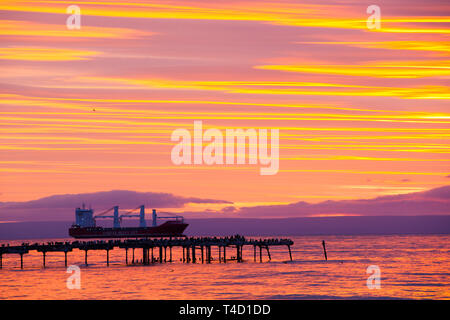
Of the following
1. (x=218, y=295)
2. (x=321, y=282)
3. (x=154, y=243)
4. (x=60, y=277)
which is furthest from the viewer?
(x=154, y=243)

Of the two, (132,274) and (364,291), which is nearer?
(364,291)

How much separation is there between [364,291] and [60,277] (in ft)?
127

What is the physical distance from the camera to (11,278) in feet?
287
